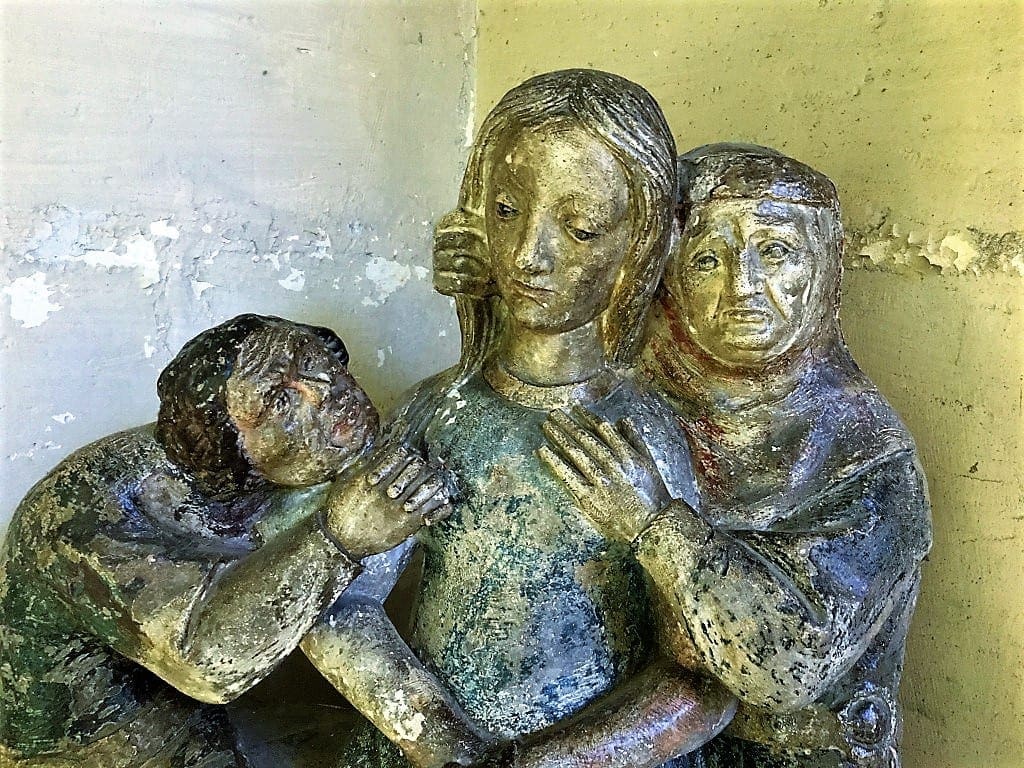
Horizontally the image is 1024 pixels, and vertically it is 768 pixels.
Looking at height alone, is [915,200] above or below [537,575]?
above

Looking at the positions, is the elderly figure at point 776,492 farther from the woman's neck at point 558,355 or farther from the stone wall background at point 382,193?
the stone wall background at point 382,193

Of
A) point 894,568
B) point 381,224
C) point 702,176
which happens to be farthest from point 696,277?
point 381,224

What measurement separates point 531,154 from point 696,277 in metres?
0.25

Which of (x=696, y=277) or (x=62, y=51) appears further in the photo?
(x=62, y=51)

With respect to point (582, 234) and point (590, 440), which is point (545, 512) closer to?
point (590, 440)

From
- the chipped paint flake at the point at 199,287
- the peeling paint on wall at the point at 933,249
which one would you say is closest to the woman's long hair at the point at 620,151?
the peeling paint on wall at the point at 933,249

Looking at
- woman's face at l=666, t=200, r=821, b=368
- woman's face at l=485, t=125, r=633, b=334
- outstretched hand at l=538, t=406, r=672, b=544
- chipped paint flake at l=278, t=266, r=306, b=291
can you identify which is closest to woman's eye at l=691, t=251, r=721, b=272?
woman's face at l=666, t=200, r=821, b=368

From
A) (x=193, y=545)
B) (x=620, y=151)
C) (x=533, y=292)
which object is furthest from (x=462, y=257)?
(x=193, y=545)

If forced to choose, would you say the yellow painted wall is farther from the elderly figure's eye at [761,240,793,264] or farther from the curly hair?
the curly hair

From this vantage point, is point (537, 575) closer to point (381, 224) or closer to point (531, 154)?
point (531, 154)

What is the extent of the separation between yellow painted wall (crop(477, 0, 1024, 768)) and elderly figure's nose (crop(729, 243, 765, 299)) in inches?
15.9

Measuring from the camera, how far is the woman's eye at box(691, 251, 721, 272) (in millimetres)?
1188

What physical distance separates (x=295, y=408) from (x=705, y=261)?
50cm

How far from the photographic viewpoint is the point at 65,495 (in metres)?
1.16
